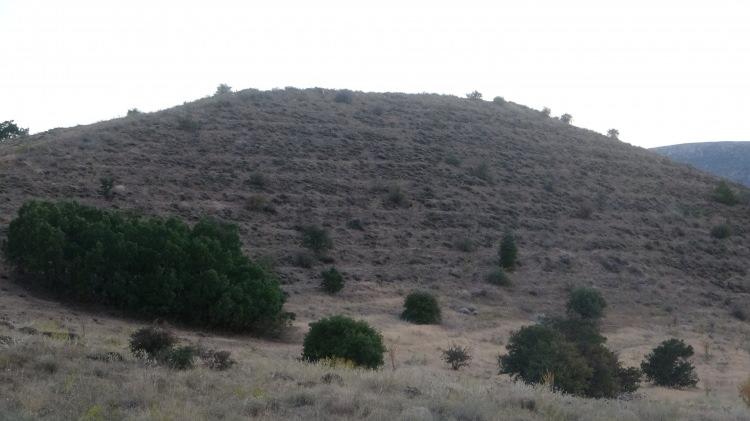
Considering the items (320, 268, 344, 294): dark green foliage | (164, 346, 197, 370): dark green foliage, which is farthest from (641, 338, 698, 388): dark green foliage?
(164, 346, 197, 370): dark green foliage

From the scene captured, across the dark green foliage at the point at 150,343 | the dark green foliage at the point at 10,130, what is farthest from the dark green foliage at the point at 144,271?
the dark green foliage at the point at 10,130

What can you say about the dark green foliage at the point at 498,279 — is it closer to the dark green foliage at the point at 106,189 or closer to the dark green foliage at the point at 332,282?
the dark green foliage at the point at 332,282

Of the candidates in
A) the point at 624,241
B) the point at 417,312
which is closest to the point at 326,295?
the point at 417,312

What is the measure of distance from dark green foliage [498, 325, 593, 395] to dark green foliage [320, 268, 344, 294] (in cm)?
1199

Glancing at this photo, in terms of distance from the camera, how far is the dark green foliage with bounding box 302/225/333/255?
1320 inches

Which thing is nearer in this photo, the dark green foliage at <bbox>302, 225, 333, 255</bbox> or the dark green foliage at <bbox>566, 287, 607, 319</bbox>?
the dark green foliage at <bbox>566, 287, 607, 319</bbox>

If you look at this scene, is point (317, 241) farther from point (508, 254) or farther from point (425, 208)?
point (425, 208)

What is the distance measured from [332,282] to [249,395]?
1940 cm

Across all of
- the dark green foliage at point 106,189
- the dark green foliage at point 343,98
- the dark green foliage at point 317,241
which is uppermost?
the dark green foliage at point 343,98

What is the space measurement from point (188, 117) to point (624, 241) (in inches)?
981

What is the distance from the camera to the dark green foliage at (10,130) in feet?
167

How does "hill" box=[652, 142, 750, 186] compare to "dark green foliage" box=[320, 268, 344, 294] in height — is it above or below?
above

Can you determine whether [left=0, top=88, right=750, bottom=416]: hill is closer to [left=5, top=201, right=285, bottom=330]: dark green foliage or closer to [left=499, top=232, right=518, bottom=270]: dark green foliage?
[left=499, top=232, right=518, bottom=270]: dark green foliage

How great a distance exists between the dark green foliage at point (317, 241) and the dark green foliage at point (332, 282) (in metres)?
3.95
